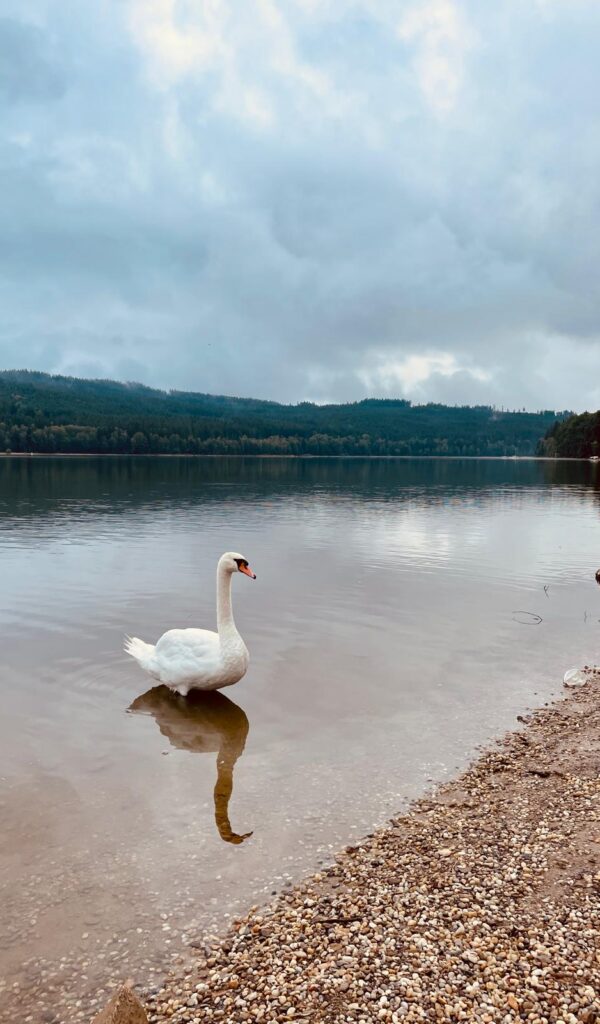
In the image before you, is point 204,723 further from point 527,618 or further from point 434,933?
point 527,618

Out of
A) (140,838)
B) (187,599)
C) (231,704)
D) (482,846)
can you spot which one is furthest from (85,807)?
(187,599)

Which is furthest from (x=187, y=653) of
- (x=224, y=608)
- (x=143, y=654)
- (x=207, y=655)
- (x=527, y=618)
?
(x=527, y=618)

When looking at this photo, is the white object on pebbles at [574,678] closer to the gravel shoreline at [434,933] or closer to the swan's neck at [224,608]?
the gravel shoreline at [434,933]

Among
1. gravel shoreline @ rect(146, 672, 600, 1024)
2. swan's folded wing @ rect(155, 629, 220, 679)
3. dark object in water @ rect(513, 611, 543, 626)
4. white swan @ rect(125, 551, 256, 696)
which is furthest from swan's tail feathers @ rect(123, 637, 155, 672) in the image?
dark object in water @ rect(513, 611, 543, 626)

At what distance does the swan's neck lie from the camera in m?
14.3

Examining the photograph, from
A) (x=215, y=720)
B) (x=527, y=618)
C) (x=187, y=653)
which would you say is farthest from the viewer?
(x=527, y=618)

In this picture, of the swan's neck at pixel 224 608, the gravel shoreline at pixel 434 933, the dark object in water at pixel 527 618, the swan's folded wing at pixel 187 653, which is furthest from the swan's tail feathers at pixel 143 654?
the dark object in water at pixel 527 618

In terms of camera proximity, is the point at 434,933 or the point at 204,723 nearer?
the point at 434,933

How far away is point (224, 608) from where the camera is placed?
578 inches

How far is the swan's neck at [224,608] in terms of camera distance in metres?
14.3

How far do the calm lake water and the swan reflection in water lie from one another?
0.06 metres

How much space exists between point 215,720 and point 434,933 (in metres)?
7.81

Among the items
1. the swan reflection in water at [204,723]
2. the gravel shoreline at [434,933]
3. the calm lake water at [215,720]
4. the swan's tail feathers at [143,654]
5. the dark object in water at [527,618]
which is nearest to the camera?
the gravel shoreline at [434,933]

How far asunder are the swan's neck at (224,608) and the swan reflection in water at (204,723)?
1648mm
